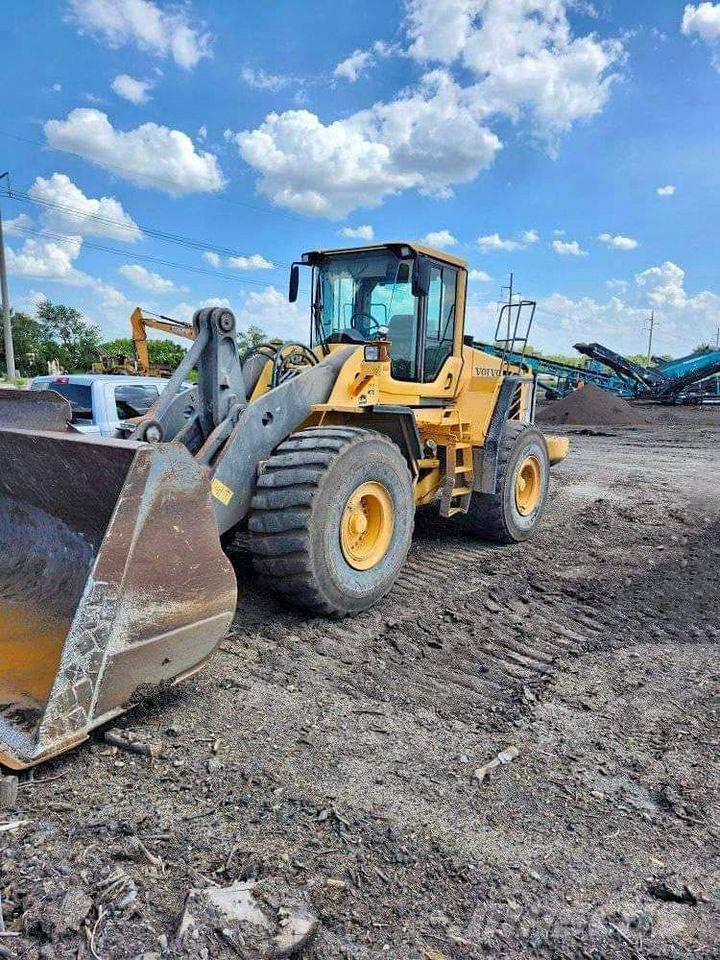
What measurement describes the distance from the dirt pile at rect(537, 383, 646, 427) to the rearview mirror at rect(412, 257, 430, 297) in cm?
1838

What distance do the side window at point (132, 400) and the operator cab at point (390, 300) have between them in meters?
2.80

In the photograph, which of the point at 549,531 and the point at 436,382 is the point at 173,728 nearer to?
the point at 436,382

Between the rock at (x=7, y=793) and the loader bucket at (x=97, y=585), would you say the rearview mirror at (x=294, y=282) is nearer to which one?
the loader bucket at (x=97, y=585)

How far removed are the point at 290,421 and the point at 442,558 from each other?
2303mm

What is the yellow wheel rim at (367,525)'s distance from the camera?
4.45 meters

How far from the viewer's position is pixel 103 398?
780 cm

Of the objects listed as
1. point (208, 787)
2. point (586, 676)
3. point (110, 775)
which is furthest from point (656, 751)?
point (110, 775)

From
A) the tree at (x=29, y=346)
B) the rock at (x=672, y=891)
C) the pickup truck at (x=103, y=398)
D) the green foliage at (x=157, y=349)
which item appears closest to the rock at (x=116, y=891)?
the rock at (x=672, y=891)

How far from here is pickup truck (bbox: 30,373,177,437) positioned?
25.2ft

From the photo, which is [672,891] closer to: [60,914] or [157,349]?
[60,914]

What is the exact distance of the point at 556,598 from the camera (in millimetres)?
5273

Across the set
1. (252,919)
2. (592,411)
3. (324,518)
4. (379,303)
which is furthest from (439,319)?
(592,411)

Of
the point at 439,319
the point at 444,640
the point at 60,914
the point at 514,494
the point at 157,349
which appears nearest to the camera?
the point at 60,914

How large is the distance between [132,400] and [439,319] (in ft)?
13.0
